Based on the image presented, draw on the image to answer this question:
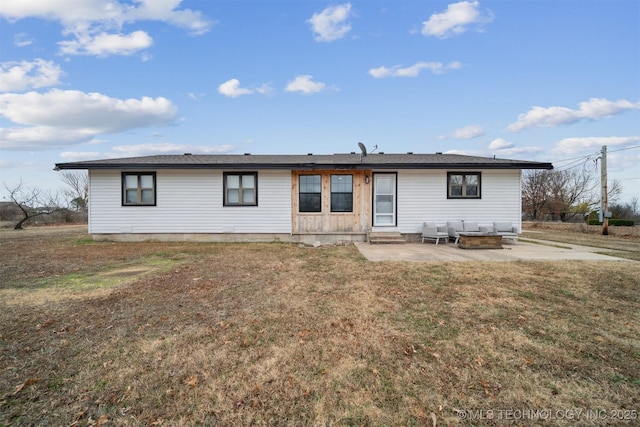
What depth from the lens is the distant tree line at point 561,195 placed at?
89.7 ft

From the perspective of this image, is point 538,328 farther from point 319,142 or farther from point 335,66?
point 319,142

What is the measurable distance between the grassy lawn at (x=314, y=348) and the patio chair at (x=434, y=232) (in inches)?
190

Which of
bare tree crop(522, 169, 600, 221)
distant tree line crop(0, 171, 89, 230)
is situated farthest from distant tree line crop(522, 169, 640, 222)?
distant tree line crop(0, 171, 89, 230)

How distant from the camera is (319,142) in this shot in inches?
790

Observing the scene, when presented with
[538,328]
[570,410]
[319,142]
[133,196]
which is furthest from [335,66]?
[570,410]

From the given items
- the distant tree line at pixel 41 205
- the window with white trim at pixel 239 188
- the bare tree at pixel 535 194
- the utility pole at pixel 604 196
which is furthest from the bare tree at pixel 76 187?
the bare tree at pixel 535 194

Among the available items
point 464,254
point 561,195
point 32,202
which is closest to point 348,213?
point 464,254

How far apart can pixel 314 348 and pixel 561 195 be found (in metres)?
34.4

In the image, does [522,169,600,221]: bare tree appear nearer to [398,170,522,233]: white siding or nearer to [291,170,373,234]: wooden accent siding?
[398,170,522,233]: white siding

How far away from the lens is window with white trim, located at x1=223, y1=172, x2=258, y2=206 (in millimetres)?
11227

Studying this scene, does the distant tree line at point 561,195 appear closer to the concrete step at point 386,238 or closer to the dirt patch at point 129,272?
the concrete step at point 386,238

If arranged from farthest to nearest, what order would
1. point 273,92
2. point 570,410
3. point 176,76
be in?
point 273,92, point 176,76, point 570,410

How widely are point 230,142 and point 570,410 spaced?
25.9 m

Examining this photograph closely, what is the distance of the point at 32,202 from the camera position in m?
20.1
